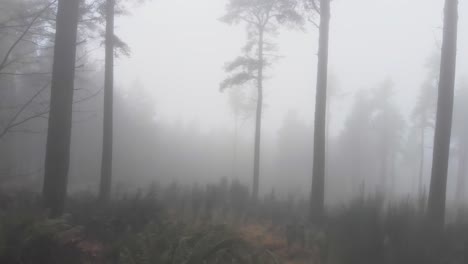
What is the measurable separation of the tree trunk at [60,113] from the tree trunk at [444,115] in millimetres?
7113

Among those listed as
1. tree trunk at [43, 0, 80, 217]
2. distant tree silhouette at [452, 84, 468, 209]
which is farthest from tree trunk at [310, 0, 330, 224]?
distant tree silhouette at [452, 84, 468, 209]

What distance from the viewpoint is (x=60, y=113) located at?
22.5 ft

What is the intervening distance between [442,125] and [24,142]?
99.3ft

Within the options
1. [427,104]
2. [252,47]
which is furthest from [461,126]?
[252,47]

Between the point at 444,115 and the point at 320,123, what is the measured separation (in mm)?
3092

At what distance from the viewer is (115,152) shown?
125 ft

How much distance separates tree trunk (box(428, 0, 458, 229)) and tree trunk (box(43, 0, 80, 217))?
7.11 m

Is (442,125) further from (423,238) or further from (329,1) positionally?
(329,1)

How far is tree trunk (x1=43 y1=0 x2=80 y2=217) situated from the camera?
22.3ft

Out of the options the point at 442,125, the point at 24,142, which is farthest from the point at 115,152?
the point at 442,125

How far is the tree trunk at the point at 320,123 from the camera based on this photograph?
10.2m

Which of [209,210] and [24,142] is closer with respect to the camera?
[209,210]

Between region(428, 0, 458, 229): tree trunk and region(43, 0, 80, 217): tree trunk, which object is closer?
region(43, 0, 80, 217): tree trunk

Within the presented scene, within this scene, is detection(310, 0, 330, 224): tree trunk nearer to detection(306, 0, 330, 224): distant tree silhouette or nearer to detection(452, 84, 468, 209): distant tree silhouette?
detection(306, 0, 330, 224): distant tree silhouette
